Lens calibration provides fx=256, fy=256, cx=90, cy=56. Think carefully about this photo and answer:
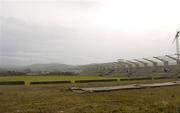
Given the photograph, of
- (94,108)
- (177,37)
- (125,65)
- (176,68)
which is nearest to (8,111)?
(94,108)

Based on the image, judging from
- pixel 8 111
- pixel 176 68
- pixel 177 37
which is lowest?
pixel 8 111

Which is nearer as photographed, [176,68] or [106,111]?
[106,111]

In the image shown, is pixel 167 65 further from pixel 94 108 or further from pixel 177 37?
pixel 94 108

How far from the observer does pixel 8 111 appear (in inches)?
554

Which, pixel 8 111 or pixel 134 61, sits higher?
pixel 134 61

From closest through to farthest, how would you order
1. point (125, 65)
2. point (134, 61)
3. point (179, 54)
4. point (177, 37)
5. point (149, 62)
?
point (179, 54) < point (177, 37) < point (149, 62) < point (134, 61) < point (125, 65)

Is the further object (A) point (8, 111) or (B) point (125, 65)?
(B) point (125, 65)

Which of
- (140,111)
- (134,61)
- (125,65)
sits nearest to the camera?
(140,111)

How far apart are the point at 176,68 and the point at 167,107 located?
5730cm

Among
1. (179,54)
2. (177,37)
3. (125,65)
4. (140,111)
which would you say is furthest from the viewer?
(125,65)

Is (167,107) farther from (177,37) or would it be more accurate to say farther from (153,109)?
(177,37)

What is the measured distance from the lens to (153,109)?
538 inches

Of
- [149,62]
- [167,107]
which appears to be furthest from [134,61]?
[167,107]

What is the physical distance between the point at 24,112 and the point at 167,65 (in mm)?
62653
